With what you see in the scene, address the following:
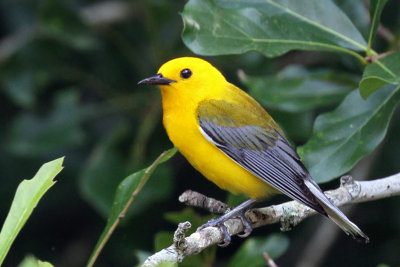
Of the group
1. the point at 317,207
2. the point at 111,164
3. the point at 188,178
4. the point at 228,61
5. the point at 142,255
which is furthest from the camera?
the point at 188,178

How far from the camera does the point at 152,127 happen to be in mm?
5746

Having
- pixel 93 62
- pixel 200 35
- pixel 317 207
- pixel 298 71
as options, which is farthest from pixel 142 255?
pixel 93 62

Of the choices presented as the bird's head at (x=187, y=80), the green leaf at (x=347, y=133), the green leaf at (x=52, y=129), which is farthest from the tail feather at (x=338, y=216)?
the green leaf at (x=52, y=129)

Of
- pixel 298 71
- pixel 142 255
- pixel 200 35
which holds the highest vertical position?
pixel 200 35

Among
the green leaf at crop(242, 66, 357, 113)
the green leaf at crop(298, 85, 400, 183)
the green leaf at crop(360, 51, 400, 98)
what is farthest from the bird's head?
the green leaf at crop(360, 51, 400, 98)

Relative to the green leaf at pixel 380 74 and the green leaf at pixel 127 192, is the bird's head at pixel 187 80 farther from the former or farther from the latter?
the green leaf at pixel 380 74

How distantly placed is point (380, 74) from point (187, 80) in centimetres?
124

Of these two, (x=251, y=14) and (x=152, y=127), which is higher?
(x=251, y=14)

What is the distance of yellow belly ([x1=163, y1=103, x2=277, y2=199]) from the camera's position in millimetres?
4059

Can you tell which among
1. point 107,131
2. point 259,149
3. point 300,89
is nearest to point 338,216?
point 259,149

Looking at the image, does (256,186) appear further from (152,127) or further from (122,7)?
(122,7)

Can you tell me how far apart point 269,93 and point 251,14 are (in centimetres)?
66

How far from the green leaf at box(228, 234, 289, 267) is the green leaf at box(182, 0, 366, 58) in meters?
1.10

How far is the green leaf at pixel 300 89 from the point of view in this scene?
470 cm
